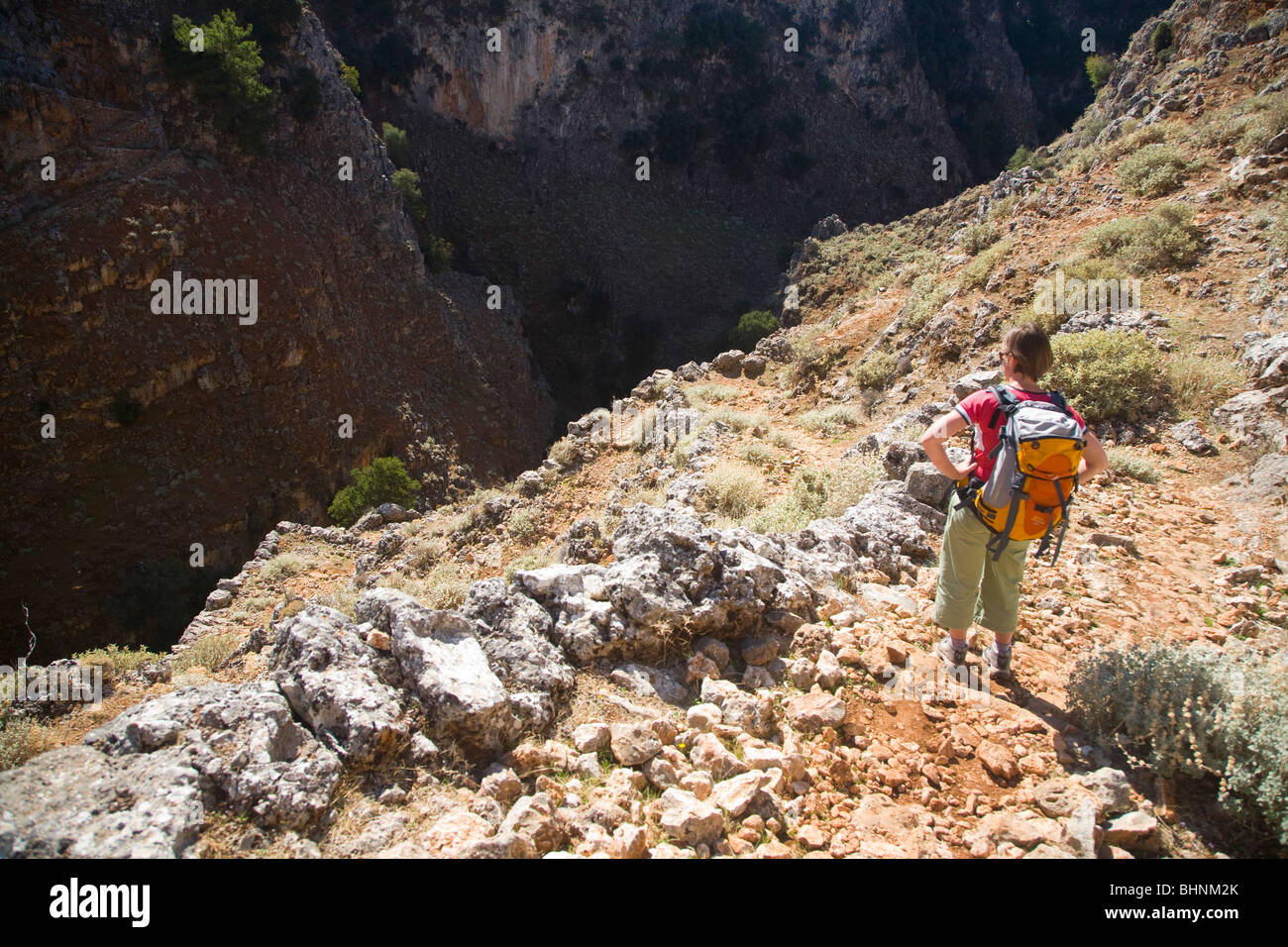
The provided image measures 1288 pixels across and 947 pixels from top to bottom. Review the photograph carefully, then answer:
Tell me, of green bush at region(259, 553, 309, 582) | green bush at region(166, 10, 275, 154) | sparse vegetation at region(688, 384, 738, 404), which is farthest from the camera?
green bush at region(166, 10, 275, 154)

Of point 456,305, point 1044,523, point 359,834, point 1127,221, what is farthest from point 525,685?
point 456,305

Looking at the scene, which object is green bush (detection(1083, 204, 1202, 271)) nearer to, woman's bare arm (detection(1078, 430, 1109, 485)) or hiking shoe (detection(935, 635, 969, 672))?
woman's bare arm (detection(1078, 430, 1109, 485))

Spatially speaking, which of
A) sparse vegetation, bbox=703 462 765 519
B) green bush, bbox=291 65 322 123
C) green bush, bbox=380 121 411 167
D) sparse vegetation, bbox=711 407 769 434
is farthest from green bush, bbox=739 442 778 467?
green bush, bbox=380 121 411 167

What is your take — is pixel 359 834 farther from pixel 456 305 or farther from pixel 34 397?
pixel 456 305

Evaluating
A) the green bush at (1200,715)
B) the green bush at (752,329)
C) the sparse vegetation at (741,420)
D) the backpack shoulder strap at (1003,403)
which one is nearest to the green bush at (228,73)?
the green bush at (752,329)

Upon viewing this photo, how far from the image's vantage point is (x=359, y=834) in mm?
2562

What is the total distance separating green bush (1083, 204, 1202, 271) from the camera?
8.39m

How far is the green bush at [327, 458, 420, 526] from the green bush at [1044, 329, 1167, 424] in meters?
→ 12.2

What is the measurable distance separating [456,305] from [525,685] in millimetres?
20244

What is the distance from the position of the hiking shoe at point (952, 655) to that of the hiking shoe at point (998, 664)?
124mm

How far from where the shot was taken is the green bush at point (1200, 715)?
2695 millimetres

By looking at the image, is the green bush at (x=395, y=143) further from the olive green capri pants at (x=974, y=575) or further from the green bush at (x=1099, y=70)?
the green bush at (x=1099, y=70)

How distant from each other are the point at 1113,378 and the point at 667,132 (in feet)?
93.7

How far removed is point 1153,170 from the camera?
33.6ft
